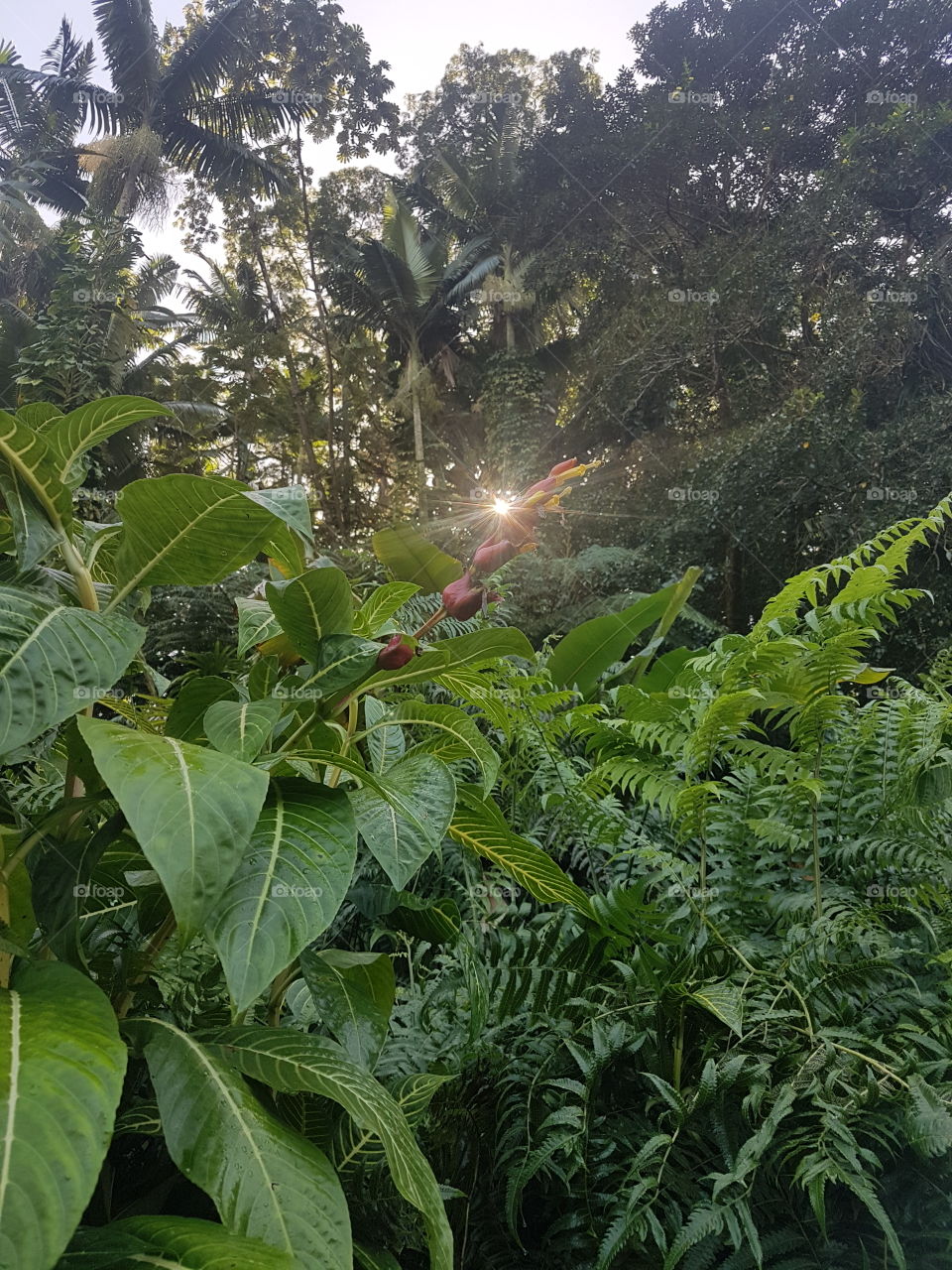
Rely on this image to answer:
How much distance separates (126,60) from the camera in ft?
40.4

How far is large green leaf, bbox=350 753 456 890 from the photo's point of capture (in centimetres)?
54

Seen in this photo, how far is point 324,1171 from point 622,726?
0.94m

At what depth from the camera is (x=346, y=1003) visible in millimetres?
585

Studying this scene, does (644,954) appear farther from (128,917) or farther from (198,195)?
(198,195)

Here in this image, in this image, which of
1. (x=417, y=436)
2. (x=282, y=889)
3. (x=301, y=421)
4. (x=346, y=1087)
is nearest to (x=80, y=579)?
(x=282, y=889)

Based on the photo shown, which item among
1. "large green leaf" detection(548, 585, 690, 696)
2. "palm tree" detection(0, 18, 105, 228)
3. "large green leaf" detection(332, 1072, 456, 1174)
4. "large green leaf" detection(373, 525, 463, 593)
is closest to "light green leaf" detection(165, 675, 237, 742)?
"large green leaf" detection(373, 525, 463, 593)

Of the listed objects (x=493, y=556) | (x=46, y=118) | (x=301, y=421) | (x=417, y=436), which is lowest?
(x=493, y=556)

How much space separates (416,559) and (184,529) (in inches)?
16.9

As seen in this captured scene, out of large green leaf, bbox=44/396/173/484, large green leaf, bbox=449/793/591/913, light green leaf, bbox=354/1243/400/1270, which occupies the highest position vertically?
large green leaf, bbox=44/396/173/484

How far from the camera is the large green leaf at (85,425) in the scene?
1.80ft

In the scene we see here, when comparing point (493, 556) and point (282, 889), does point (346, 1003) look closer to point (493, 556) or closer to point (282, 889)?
point (282, 889)

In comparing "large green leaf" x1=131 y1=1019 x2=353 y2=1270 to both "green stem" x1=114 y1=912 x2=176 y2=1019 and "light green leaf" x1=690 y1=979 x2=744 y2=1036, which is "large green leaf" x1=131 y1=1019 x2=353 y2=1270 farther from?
"light green leaf" x1=690 y1=979 x2=744 y2=1036

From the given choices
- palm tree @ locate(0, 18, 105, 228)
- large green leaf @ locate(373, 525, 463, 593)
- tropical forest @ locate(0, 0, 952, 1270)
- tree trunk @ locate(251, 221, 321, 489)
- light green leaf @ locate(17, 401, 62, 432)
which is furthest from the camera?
palm tree @ locate(0, 18, 105, 228)

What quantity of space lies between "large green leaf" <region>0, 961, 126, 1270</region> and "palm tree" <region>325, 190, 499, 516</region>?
35.1ft
